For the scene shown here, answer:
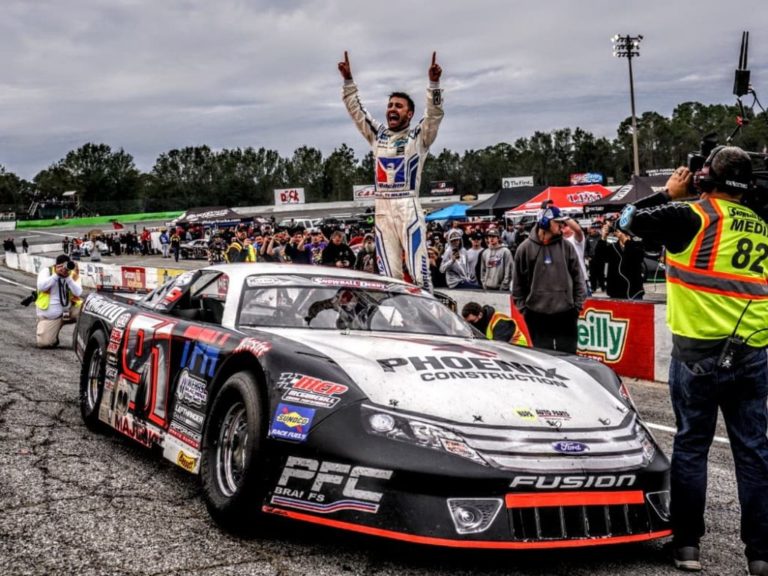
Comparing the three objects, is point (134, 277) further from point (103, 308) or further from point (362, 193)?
point (362, 193)

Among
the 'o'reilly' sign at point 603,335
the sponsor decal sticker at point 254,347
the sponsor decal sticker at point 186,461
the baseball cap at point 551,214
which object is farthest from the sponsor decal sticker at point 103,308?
the 'o'reilly' sign at point 603,335

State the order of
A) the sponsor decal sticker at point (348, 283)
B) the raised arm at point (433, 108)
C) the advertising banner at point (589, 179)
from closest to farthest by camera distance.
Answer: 1. the sponsor decal sticker at point (348, 283)
2. the raised arm at point (433, 108)
3. the advertising banner at point (589, 179)

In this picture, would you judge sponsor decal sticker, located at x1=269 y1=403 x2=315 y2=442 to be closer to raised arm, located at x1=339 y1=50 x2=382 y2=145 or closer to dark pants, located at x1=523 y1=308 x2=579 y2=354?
dark pants, located at x1=523 y1=308 x2=579 y2=354

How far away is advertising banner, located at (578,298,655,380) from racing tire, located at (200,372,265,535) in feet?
22.3

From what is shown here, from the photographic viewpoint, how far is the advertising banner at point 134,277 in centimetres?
2320

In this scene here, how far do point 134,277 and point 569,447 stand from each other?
21.6 meters

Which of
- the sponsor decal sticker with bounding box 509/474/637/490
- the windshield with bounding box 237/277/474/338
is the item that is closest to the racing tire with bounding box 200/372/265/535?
the windshield with bounding box 237/277/474/338

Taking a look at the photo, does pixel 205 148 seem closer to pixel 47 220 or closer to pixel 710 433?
pixel 47 220

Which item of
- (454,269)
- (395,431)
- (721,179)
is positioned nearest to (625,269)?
(454,269)

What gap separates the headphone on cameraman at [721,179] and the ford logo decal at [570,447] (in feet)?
3.85

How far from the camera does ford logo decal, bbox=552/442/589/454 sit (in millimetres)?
3521

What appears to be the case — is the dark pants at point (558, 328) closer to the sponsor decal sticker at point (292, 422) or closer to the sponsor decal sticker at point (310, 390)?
the sponsor decal sticker at point (310, 390)

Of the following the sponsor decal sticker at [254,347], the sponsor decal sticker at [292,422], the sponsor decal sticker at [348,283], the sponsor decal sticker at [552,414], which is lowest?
the sponsor decal sticker at [552,414]

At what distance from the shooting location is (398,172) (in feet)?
25.3
